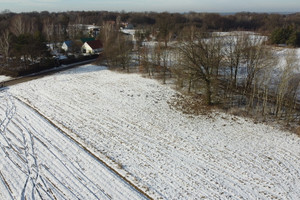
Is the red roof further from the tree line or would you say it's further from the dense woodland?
the tree line

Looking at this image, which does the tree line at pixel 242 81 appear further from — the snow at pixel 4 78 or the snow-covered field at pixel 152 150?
the snow at pixel 4 78

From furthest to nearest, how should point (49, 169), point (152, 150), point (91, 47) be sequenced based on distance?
point (91, 47) → point (152, 150) → point (49, 169)

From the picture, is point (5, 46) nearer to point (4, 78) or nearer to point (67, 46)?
point (4, 78)

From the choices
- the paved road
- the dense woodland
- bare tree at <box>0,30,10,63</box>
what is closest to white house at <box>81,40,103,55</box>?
the paved road

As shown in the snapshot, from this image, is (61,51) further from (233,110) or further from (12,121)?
(233,110)

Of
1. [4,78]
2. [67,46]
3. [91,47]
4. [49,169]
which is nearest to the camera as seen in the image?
[49,169]

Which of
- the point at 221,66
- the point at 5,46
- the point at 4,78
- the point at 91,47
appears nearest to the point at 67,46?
the point at 91,47

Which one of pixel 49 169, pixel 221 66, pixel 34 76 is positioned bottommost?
pixel 49 169
